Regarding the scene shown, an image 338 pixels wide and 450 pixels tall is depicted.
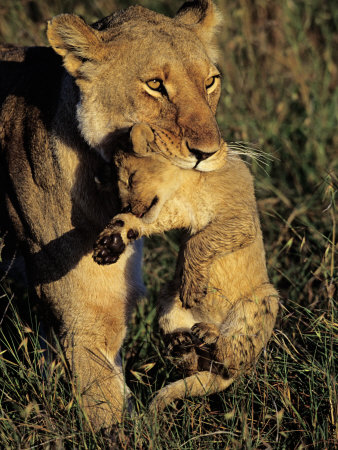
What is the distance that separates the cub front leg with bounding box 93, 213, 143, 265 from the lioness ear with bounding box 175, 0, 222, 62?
1.11 metres

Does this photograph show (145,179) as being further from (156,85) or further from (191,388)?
(191,388)

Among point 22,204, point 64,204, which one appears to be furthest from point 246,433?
point 22,204

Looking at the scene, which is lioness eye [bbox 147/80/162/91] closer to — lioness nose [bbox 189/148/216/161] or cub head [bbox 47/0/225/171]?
cub head [bbox 47/0/225/171]

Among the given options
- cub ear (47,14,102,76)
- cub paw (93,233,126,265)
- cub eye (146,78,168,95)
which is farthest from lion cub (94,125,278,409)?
cub ear (47,14,102,76)

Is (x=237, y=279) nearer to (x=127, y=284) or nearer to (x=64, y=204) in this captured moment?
(x=127, y=284)

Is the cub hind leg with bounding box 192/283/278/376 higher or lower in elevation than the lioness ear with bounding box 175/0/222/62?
lower

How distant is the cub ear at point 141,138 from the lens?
2779mm

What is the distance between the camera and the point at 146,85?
10.2 ft

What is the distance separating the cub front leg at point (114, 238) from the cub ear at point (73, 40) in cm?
77

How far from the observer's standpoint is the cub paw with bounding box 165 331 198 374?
3.31m

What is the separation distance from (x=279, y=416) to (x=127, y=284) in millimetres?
1167

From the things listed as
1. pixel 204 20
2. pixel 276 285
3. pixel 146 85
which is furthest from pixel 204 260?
pixel 276 285

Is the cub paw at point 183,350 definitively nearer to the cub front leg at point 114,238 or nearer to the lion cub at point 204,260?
the lion cub at point 204,260

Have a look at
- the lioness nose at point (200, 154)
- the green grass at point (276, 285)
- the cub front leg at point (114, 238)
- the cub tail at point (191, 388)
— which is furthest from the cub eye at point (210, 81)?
the cub tail at point (191, 388)
